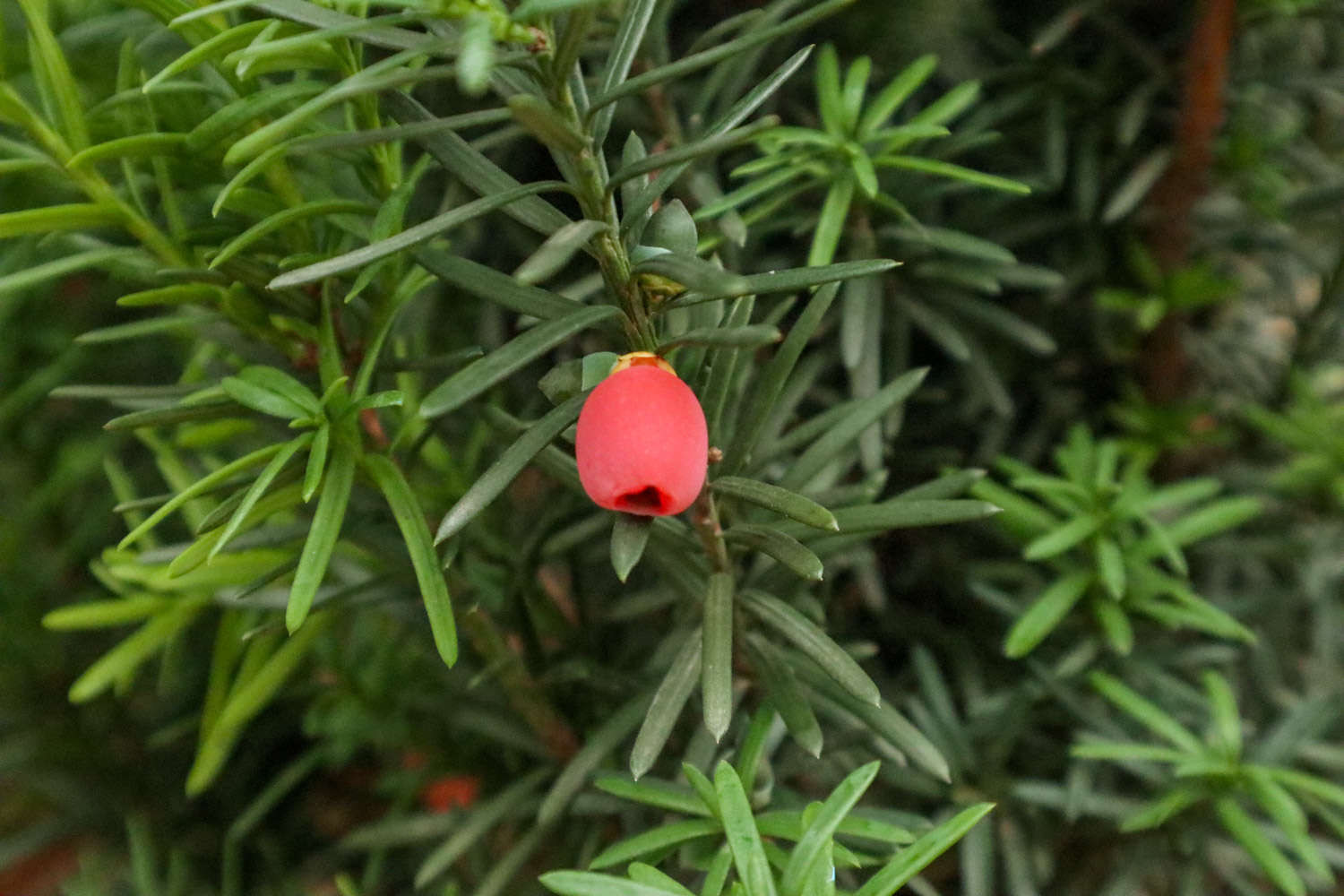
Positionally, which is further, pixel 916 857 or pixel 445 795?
pixel 445 795

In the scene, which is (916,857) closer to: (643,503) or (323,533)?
(643,503)

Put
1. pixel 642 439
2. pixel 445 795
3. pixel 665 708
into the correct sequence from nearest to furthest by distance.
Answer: pixel 642 439, pixel 665 708, pixel 445 795

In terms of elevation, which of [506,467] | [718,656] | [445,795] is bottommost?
[445,795]

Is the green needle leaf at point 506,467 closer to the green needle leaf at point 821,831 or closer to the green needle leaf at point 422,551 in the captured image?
the green needle leaf at point 422,551

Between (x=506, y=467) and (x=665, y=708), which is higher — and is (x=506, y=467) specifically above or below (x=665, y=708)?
above

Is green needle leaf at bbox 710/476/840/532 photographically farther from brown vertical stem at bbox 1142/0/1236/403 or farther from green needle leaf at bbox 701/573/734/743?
brown vertical stem at bbox 1142/0/1236/403

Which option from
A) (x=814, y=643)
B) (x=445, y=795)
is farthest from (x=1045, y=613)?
(x=445, y=795)

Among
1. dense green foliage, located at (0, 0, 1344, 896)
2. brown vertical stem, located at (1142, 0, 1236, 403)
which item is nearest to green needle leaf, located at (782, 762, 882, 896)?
dense green foliage, located at (0, 0, 1344, 896)
